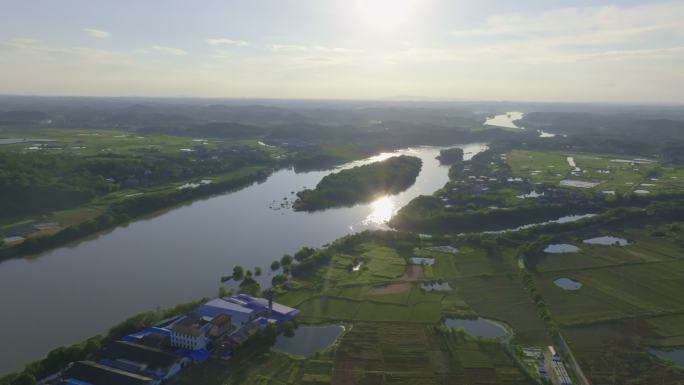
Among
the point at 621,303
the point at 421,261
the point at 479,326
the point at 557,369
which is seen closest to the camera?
the point at 557,369

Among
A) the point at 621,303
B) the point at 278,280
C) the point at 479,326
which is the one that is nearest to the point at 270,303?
the point at 278,280

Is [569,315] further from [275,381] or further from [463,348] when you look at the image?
[275,381]

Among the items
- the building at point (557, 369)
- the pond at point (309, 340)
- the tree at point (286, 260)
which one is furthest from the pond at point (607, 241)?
the pond at point (309, 340)

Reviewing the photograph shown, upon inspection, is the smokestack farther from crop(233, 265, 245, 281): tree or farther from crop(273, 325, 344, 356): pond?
crop(233, 265, 245, 281): tree

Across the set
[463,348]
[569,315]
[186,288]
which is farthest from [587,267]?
[186,288]

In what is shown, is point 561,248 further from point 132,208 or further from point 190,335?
point 132,208

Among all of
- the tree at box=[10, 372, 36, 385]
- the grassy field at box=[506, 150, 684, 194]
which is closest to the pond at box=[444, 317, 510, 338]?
the tree at box=[10, 372, 36, 385]

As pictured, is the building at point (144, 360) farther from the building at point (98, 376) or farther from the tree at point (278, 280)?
the tree at point (278, 280)
